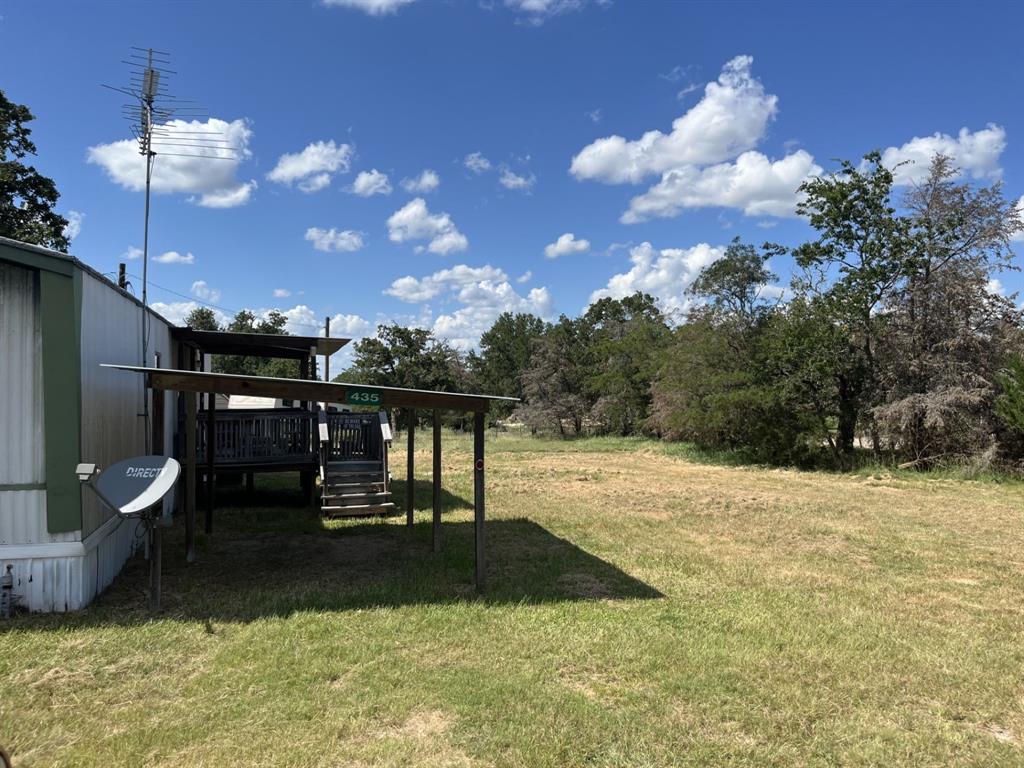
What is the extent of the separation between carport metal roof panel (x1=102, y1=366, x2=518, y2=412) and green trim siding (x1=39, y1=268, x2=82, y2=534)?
17.7 inches

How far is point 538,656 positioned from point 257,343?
8.35 metres

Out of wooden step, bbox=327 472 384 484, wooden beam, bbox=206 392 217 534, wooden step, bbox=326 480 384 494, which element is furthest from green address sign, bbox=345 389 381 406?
wooden step, bbox=327 472 384 484

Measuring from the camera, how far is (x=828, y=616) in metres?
5.26

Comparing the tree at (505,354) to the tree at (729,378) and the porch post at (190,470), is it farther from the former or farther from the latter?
the porch post at (190,470)

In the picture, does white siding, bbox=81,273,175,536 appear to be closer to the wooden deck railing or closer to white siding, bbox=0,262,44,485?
white siding, bbox=0,262,44,485

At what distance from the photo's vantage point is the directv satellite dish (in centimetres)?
475

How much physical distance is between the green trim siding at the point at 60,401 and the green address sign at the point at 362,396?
81.0 inches

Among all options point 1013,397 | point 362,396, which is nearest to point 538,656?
point 362,396

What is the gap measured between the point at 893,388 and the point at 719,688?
15623 millimetres

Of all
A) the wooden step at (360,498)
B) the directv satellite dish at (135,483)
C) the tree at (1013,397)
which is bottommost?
the wooden step at (360,498)

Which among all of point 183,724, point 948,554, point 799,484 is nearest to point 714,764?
point 183,724

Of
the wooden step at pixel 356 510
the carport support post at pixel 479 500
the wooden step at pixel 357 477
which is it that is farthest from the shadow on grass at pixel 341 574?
the wooden step at pixel 357 477

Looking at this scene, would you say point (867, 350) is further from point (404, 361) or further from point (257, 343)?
point (404, 361)

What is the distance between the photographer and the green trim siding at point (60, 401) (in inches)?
192
